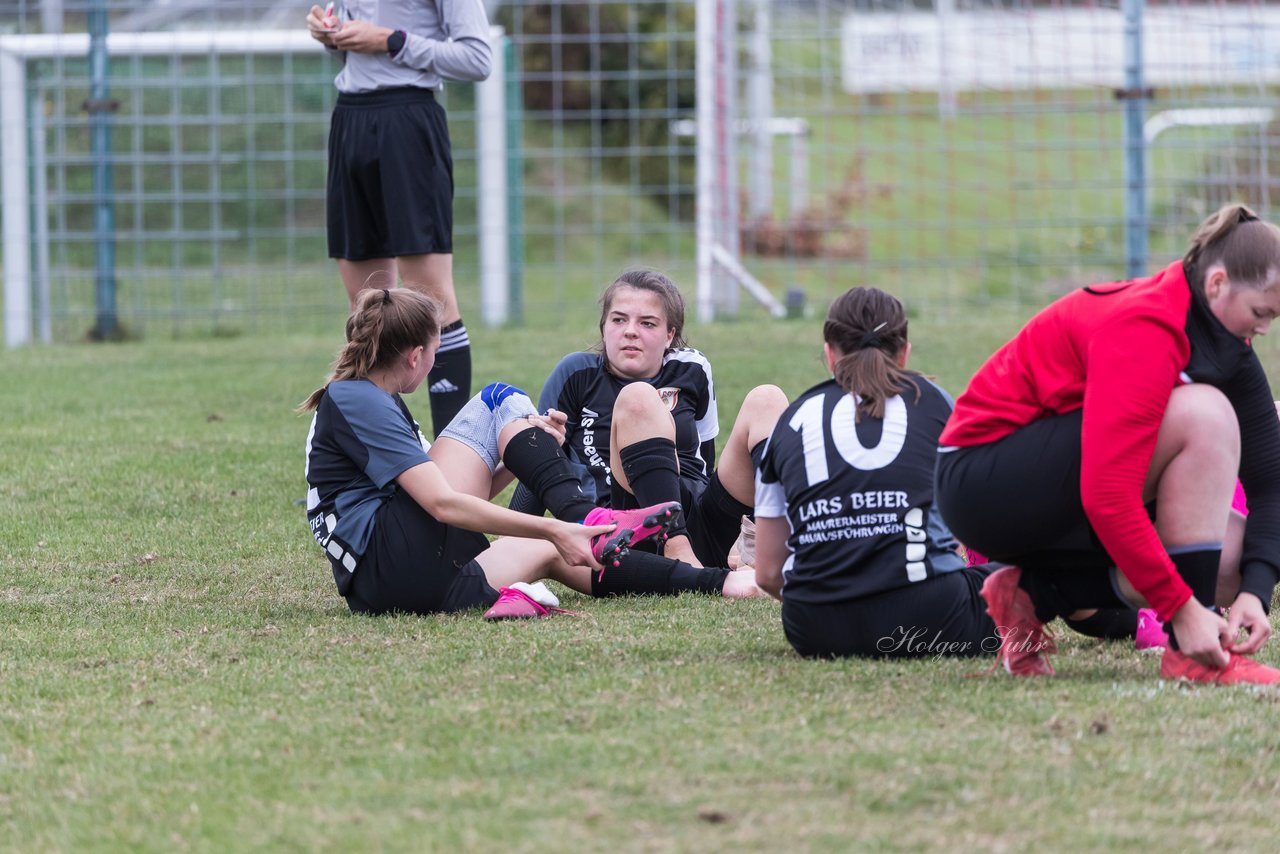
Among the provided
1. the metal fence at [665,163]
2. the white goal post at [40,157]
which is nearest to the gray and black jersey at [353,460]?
the white goal post at [40,157]

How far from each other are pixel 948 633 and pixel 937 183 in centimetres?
956

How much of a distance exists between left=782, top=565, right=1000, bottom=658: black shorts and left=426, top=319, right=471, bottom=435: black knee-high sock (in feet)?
7.77

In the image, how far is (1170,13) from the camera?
1232 centimetres

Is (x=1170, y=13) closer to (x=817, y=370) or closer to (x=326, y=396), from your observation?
(x=817, y=370)

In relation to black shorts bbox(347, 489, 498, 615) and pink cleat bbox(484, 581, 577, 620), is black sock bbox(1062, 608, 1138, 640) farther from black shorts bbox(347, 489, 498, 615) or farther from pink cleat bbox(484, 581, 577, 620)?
black shorts bbox(347, 489, 498, 615)

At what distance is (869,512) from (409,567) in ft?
3.75

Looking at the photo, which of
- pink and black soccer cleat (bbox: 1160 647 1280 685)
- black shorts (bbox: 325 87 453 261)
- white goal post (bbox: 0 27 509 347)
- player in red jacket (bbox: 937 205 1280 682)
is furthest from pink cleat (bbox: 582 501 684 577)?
white goal post (bbox: 0 27 509 347)

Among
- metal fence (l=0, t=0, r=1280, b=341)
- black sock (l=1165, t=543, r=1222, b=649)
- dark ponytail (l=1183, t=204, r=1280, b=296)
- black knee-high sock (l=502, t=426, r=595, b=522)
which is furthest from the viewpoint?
metal fence (l=0, t=0, r=1280, b=341)

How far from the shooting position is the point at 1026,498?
10.0 feet

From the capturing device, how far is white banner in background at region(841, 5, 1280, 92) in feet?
41.1

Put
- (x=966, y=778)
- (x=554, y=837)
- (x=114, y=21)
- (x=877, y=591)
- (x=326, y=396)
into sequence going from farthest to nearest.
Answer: (x=114, y=21), (x=326, y=396), (x=877, y=591), (x=966, y=778), (x=554, y=837)

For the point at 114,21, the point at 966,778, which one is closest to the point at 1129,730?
the point at 966,778

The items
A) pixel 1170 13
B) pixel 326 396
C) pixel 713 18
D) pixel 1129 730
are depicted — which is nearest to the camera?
pixel 1129 730

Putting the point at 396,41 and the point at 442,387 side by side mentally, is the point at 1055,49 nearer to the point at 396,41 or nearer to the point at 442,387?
the point at 396,41
